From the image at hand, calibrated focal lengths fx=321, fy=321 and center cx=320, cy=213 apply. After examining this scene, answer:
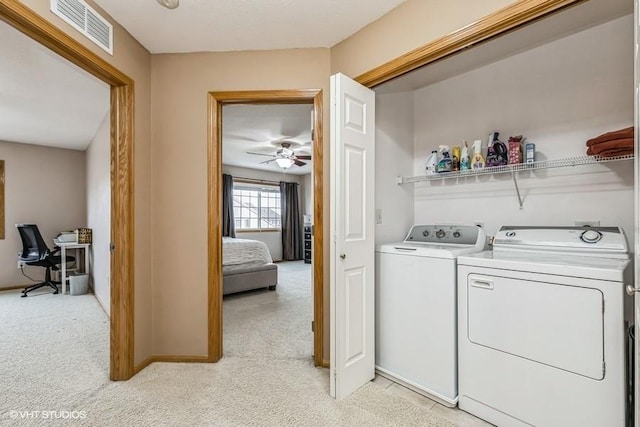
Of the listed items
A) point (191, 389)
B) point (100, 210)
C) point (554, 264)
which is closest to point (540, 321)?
point (554, 264)

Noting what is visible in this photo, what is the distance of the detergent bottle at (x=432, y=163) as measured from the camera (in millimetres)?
2475

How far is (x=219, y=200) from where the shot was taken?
253cm

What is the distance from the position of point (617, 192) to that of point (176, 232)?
2.91 metres

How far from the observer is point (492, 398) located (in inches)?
67.6

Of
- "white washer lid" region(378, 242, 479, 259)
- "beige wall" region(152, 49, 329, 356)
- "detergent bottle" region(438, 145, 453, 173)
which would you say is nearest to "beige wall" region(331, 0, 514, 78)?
"beige wall" region(152, 49, 329, 356)

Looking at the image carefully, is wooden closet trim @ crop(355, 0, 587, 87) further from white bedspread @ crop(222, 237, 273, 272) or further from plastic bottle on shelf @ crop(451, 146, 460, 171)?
white bedspread @ crop(222, 237, 273, 272)

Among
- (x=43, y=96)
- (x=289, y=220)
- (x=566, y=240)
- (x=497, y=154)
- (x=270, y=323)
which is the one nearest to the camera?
(x=566, y=240)

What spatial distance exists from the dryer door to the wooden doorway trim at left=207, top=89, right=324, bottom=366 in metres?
1.07

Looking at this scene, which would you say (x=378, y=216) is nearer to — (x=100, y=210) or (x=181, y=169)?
(x=181, y=169)

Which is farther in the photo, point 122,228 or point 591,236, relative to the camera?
point 122,228

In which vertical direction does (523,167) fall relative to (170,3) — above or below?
below

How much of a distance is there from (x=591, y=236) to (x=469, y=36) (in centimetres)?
123

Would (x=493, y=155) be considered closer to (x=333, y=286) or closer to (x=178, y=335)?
(x=333, y=286)

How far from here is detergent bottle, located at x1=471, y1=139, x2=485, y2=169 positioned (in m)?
2.26
